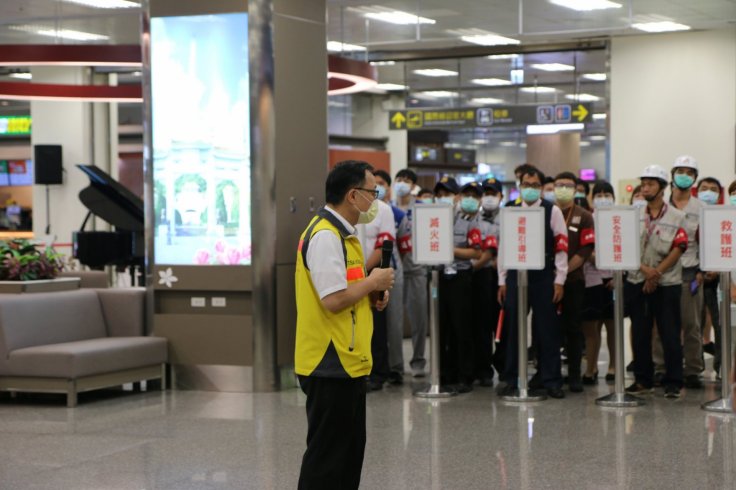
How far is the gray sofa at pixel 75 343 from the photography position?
26.8 feet

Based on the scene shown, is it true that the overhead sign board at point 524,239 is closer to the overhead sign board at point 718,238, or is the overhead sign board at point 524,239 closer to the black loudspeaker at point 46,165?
the overhead sign board at point 718,238

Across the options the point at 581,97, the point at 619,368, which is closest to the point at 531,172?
the point at 619,368

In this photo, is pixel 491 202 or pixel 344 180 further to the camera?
pixel 491 202

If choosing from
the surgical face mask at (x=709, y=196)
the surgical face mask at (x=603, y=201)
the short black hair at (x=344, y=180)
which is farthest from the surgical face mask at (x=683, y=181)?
the short black hair at (x=344, y=180)

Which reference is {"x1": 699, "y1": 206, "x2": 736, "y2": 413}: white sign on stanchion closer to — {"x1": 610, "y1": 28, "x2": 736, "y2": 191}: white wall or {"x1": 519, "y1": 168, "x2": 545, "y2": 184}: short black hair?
{"x1": 519, "y1": 168, "x2": 545, "y2": 184}: short black hair

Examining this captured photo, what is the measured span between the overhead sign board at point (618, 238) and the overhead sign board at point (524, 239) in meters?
0.41

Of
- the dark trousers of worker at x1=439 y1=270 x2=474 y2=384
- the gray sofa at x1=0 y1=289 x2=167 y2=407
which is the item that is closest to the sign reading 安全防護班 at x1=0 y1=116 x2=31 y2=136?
the gray sofa at x1=0 y1=289 x2=167 y2=407

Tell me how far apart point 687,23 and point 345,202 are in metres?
11.8

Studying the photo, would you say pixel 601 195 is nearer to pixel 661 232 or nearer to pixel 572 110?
pixel 661 232

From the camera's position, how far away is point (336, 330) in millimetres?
4039

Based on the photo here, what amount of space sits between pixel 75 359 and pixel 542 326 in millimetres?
3396

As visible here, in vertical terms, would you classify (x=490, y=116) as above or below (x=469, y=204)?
above

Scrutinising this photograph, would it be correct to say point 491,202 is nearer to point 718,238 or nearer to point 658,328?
point 658,328

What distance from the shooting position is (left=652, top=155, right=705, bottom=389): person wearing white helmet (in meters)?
8.41
